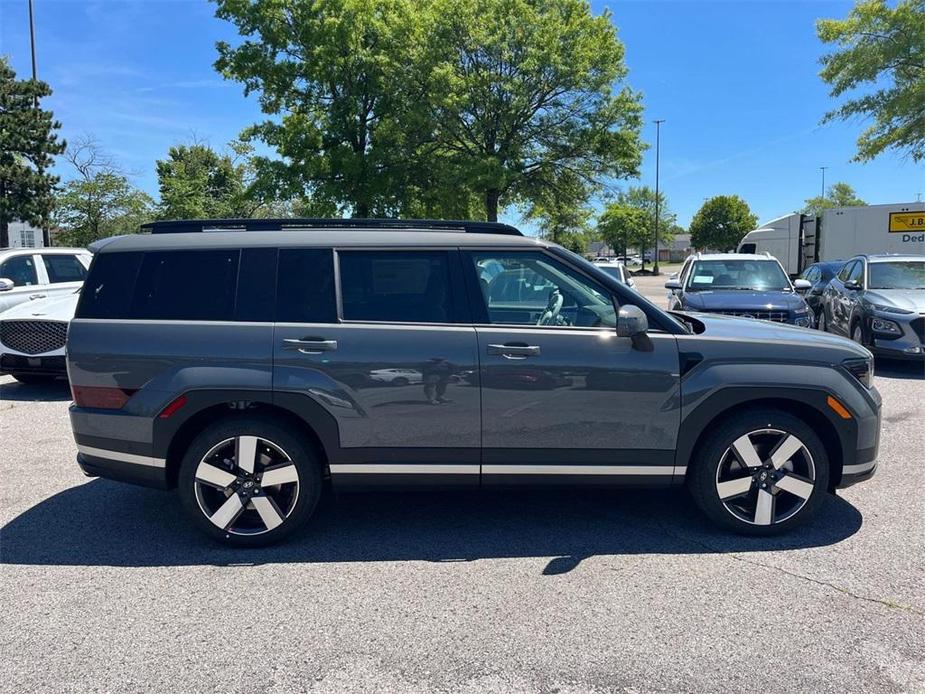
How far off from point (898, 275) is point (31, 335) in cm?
1222

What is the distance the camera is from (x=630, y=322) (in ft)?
12.5

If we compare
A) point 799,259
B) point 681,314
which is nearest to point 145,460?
point 681,314

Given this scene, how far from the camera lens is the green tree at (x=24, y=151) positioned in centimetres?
2947

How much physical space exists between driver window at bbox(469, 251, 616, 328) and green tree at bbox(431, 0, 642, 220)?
1958 cm

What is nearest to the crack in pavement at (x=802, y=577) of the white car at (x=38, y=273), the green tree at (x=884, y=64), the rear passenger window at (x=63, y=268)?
the white car at (x=38, y=273)

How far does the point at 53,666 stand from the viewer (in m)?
2.93

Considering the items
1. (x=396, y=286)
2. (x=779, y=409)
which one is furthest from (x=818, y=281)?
A: (x=396, y=286)

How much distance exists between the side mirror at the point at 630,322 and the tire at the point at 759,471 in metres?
0.81

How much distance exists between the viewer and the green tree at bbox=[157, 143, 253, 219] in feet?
110

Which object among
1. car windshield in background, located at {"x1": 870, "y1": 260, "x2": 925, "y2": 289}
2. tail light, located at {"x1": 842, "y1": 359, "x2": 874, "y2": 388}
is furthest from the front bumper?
tail light, located at {"x1": 842, "y1": 359, "x2": 874, "y2": 388}

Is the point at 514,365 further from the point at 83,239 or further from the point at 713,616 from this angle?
the point at 83,239

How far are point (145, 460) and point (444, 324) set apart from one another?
188 cm

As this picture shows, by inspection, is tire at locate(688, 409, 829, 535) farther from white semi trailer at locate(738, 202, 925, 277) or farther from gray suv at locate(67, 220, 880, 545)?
white semi trailer at locate(738, 202, 925, 277)

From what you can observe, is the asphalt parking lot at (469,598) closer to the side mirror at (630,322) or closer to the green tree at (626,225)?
the side mirror at (630,322)
